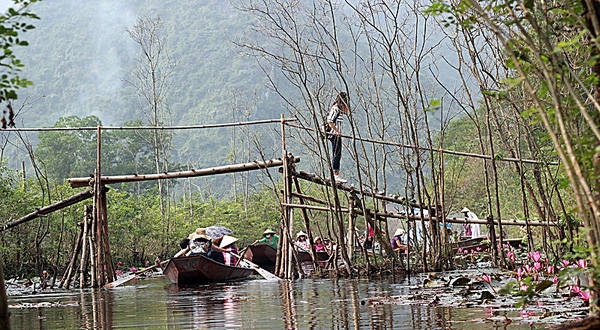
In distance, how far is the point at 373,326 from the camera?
13.1 ft

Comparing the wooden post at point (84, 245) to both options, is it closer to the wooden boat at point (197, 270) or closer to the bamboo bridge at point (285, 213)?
the bamboo bridge at point (285, 213)

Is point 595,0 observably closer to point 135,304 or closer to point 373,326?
point 373,326

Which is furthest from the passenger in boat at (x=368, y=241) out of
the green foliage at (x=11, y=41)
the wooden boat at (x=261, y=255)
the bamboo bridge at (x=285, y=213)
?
the green foliage at (x=11, y=41)

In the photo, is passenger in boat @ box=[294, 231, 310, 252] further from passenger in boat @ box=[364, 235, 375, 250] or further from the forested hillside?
the forested hillside

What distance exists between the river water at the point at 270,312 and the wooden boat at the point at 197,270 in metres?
1.96

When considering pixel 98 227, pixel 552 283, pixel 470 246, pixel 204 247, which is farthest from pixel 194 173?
pixel 552 283

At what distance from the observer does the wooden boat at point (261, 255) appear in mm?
14156

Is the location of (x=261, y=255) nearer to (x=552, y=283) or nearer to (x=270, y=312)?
(x=270, y=312)

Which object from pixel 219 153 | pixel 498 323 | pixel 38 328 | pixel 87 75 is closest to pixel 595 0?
pixel 498 323

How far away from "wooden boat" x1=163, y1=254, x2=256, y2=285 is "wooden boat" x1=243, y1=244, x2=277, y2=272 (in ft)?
9.21

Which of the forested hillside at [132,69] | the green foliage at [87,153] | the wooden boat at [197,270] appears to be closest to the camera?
the wooden boat at [197,270]

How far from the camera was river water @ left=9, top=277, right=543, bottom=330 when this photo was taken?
13.6 ft

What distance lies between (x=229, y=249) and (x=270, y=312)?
7830 mm

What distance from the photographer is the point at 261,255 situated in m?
14.5
